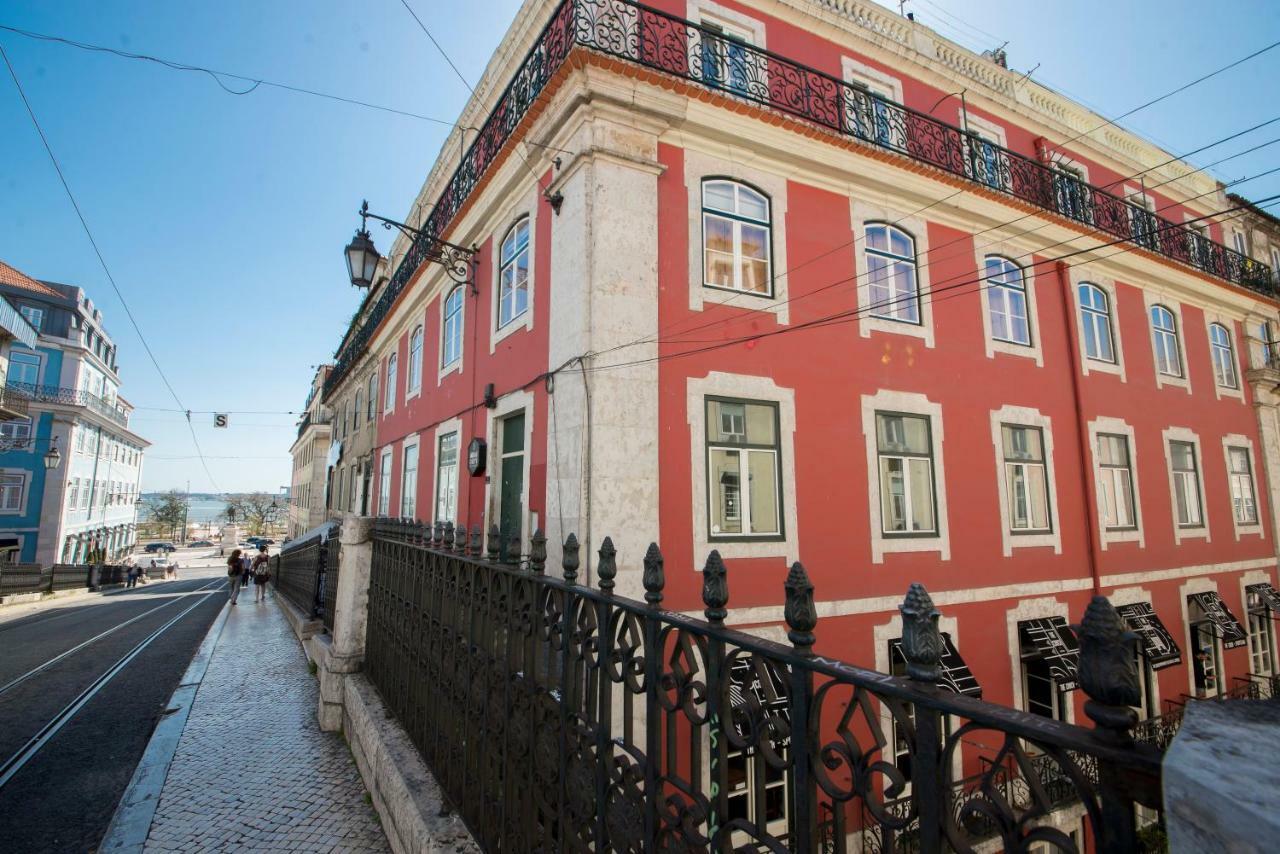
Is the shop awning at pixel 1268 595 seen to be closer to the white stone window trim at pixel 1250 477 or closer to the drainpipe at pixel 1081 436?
the white stone window trim at pixel 1250 477

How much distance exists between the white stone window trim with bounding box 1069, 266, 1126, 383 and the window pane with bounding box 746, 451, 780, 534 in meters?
7.30

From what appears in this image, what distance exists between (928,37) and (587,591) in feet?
43.7

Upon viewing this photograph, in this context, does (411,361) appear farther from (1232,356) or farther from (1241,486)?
(1232,356)

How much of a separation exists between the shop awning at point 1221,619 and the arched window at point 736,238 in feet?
37.1

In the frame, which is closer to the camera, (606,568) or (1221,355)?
(606,568)

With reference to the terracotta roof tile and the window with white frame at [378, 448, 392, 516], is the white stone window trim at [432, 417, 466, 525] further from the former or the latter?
the terracotta roof tile

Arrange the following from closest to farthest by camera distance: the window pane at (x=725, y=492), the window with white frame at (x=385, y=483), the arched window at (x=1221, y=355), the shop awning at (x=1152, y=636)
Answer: the window pane at (x=725, y=492), the shop awning at (x=1152, y=636), the arched window at (x=1221, y=355), the window with white frame at (x=385, y=483)

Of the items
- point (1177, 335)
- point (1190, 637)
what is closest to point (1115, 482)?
point (1190, 637)

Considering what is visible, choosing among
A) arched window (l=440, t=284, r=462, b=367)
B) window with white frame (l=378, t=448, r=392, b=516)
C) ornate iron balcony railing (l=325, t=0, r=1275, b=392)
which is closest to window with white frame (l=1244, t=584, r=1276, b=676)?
ornate iron balcony railing (l=325, t=0, r=1275, b=392)

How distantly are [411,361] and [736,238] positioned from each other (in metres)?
9.86

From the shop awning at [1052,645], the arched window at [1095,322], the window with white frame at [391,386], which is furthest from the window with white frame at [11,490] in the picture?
the arched window at [1095,322]

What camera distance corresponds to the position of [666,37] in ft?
23.9

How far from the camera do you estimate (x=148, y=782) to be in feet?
16.0

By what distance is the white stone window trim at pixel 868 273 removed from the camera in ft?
27.0
